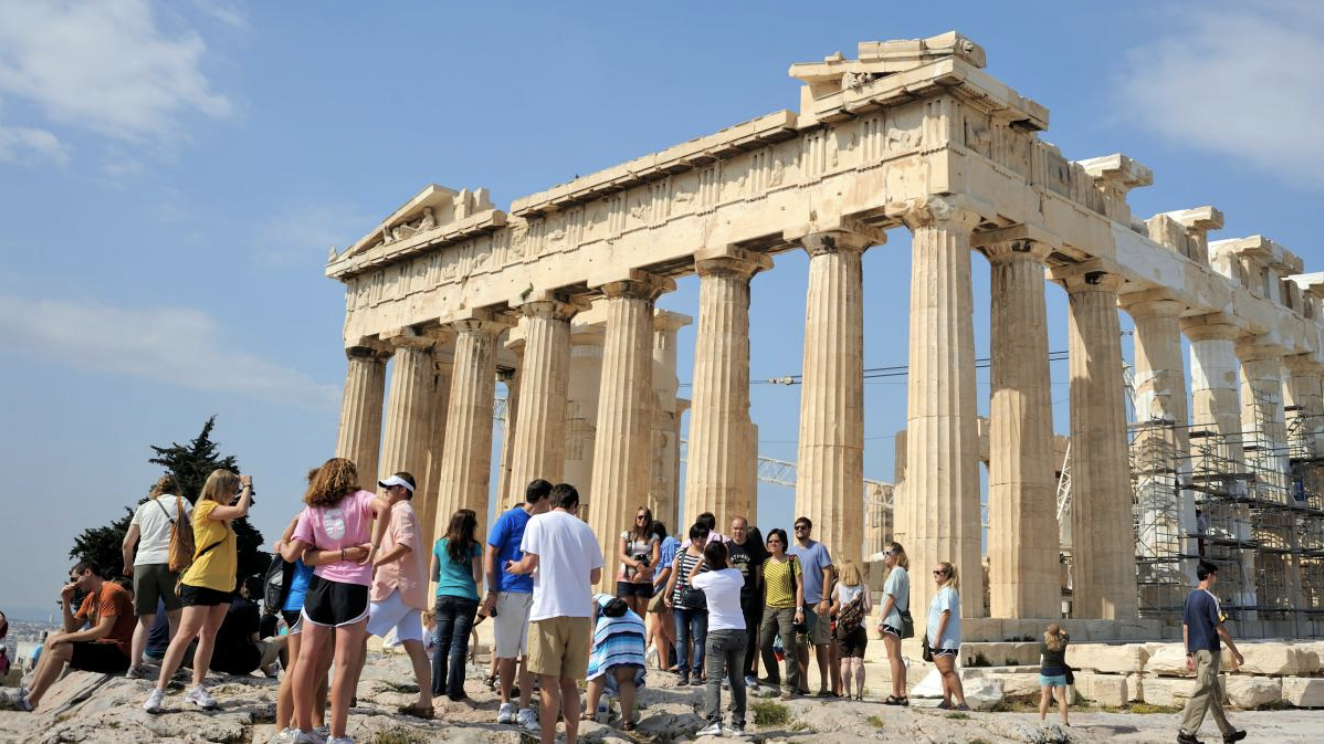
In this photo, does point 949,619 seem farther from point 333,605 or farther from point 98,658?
Result: point 98,658

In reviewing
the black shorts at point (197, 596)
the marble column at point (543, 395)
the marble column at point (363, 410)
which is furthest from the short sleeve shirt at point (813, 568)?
the marble column at point (363, 410)

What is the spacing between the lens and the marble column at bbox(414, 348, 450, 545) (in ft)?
108

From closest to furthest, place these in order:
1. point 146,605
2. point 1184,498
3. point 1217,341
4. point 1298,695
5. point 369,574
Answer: point 369,574, point 146,605, point 1298,695, point 1184,498, point 1217,341

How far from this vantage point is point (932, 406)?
64.6ft

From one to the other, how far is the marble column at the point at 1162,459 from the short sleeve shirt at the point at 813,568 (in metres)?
14.4

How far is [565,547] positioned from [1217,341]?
24009mm

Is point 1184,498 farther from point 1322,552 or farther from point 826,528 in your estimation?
point 826,528

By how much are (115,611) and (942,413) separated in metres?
13.4

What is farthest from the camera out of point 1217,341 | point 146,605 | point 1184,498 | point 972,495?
point 1217,341

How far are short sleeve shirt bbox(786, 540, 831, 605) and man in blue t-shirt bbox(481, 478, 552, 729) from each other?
4.42 metres

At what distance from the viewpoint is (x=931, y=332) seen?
2003 centimetres

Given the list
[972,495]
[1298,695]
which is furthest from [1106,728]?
[972,495]

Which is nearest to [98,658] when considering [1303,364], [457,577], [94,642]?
[94,642]

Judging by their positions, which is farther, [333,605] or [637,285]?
[637,285]
